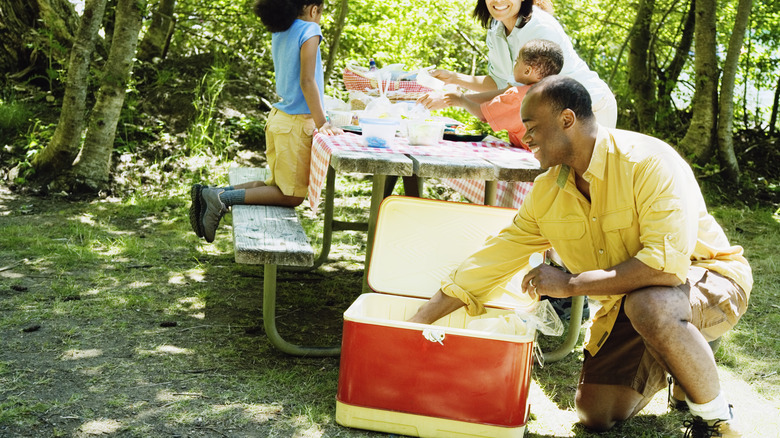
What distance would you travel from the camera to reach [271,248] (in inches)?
119

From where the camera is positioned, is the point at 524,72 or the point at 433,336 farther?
the point at 524,72

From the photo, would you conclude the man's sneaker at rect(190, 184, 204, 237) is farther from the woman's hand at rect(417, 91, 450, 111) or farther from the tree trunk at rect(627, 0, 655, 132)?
the tree trunk at rect(627, 0, 655, 132)

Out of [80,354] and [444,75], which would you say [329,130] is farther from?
[80,354]

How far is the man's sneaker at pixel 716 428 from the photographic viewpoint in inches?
94.0

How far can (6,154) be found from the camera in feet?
20.6

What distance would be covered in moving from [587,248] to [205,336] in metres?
1.79

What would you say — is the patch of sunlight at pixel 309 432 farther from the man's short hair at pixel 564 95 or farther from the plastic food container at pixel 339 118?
the plastic food container at pixel 339 118

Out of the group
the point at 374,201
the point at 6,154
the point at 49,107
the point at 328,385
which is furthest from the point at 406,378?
the point at 49,107

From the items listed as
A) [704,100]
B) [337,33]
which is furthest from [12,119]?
[704,100]

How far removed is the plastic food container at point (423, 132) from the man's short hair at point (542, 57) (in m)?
0.49

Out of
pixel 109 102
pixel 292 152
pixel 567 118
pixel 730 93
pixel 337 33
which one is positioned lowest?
pixel 292 152

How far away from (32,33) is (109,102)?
5.16 ft

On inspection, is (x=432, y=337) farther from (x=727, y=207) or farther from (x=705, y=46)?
(x=705, y=46)

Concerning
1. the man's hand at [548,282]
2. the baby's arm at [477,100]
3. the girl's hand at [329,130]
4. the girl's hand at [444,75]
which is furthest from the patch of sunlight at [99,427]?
the girl's hand at [444,75]
